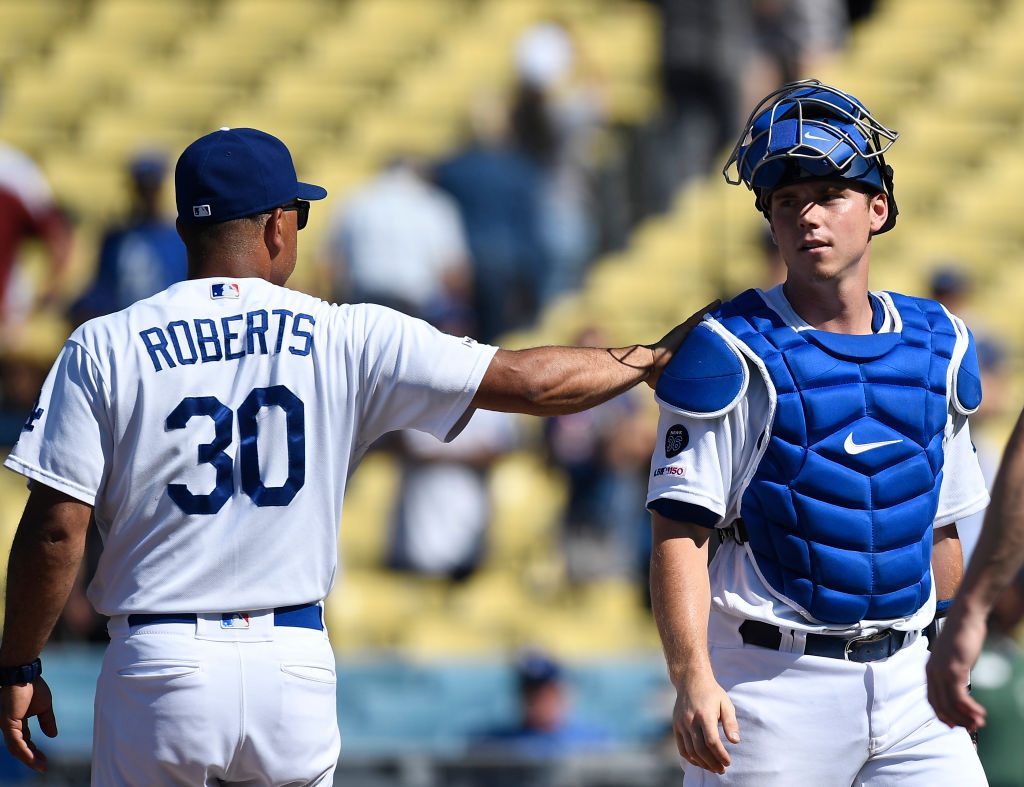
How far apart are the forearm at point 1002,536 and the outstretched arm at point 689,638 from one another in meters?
0.60

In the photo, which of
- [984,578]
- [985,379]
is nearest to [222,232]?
[984,578]

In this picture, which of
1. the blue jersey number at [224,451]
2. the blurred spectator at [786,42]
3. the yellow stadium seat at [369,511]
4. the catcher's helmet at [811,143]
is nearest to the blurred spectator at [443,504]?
the yellow stadium seat at [369,511]

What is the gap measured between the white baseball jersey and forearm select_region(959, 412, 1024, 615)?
129 cm

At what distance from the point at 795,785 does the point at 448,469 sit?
505 centimetres

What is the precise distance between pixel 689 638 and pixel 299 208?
1.24 metres

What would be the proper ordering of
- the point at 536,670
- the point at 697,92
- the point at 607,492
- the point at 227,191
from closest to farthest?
the point at 227,191 < the point at 536,670 < the point at 607,492 < the point at 697,92

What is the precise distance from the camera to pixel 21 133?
37.3ft

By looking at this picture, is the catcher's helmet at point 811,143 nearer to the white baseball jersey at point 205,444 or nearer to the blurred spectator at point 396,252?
the white baseball jersey at point 205,444

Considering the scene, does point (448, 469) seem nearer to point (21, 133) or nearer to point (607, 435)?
point (607, 435)

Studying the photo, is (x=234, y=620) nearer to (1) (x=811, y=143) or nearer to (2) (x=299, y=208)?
(2) (x=299, y=208)

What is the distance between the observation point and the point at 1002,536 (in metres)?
2.96

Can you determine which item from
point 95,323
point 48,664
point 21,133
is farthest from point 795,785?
point 21,133

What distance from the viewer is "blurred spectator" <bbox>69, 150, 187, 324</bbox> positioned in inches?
319

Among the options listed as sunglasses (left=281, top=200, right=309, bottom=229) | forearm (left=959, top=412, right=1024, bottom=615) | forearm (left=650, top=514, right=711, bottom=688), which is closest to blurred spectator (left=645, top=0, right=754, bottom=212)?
sunglasses (left=281, top=200, right=309, bottom=229)
